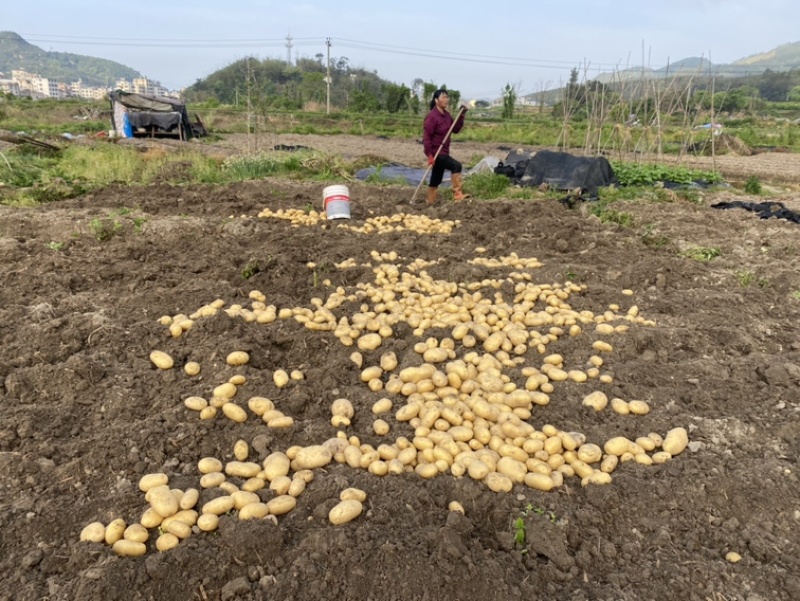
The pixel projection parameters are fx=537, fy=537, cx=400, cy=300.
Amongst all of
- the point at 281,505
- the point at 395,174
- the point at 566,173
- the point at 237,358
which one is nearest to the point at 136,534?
the point at 281,505

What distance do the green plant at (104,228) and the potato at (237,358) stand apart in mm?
3474

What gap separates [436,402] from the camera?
299 centimetres

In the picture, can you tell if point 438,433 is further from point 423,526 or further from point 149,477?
point 149,477

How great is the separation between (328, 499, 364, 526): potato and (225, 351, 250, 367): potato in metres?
1.31

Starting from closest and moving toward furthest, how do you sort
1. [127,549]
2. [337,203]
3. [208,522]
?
[127,549]
[208,522]
[337,203]

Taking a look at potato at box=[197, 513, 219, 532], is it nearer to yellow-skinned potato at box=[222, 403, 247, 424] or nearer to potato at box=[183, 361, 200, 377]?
yellow-skinned potato at box=[222, 403, 247, 424]

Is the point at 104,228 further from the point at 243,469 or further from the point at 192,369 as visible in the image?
the point at 243,469

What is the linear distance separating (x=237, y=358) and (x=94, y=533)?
129cm

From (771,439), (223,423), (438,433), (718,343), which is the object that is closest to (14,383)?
(223,423)

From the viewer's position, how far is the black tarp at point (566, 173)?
9.28m

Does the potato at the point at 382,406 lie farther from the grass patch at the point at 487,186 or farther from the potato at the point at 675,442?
the grass patch at the point at 487,186

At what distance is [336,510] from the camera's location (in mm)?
2176

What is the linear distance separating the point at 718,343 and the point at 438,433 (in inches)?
87.2

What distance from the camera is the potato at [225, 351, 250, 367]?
3.19m
